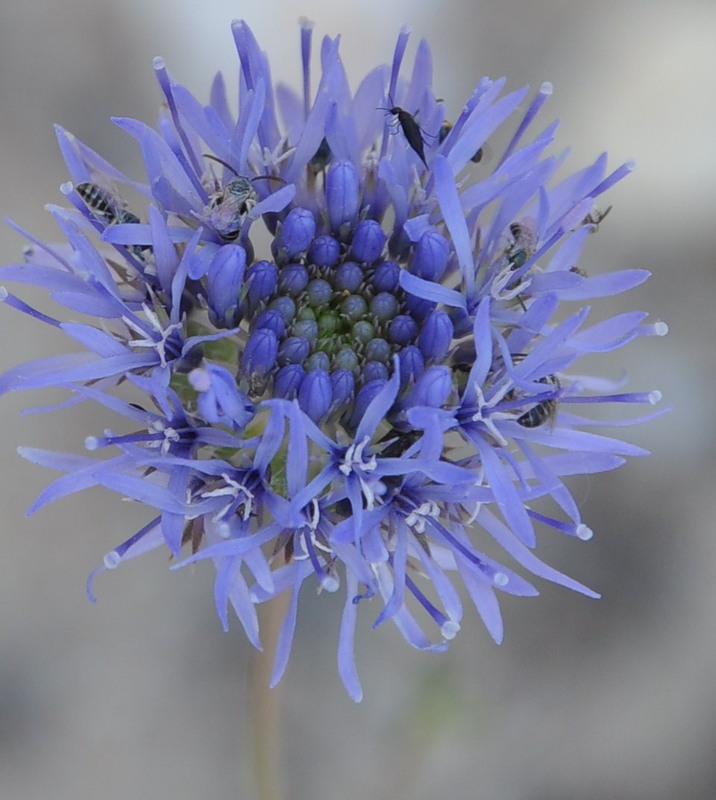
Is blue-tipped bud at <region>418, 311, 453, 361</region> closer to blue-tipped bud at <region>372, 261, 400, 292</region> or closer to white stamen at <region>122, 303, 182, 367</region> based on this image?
blue-tipped bud at <region>372, 261, 400, 292</region>

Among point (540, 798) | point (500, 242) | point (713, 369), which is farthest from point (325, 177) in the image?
point (540, 798)

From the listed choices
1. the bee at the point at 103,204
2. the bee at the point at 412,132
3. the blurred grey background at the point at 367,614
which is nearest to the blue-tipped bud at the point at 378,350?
the bee at the point at 412,132

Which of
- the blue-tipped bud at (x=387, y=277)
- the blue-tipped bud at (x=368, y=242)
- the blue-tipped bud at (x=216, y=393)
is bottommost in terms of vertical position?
the blue-tipped bud at (x=216, y=393)

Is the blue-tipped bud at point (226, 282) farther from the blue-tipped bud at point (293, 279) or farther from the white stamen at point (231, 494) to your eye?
the white stamen at point (231, 494)

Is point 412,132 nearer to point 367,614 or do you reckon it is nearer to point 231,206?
point 231,206

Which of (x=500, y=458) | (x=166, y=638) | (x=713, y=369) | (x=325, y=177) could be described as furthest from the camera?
(x=713, y=369)

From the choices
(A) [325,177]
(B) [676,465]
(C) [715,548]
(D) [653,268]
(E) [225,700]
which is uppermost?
(D) [653,268]

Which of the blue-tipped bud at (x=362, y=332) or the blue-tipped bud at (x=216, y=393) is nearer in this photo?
the blue-tipped bud at (x=216, y=393)

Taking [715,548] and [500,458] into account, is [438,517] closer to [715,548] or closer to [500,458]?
[500,458]
